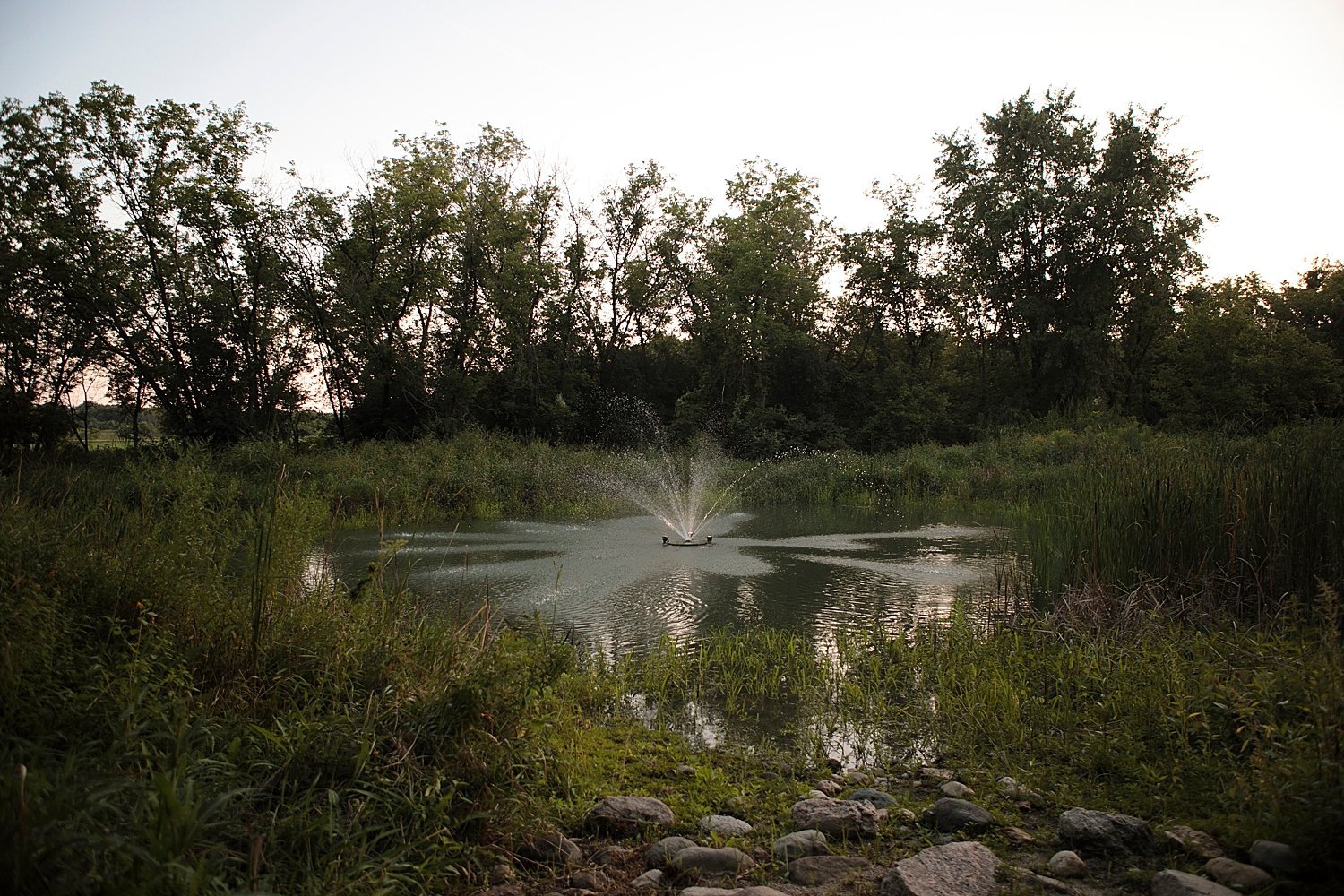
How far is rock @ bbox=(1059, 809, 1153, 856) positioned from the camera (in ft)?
10.1

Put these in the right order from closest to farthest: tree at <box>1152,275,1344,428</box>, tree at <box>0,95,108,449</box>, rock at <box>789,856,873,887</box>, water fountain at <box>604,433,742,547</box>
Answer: rock at <box>789,856,873,887</box> < water fountain at <box>604,433,742,547</box> < tree at <box>0,95,108,449</box> < tree at <box>1152,275,1344,428</box>

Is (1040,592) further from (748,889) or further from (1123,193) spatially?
(1123,193)

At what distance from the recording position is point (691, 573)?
1064 cm

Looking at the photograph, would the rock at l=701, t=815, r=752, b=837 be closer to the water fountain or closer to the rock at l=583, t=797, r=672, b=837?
the rock at l=583, t=797, r=672, b=837

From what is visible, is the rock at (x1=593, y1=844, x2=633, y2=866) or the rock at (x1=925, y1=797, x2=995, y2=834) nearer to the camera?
the rock at (x1=593, y1=844, x2=633, y2=866)

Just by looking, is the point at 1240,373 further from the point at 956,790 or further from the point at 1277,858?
the point at 1277,858

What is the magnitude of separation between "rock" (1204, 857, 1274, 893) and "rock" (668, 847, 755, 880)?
5.37ft

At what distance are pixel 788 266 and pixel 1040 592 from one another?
94.9 ft

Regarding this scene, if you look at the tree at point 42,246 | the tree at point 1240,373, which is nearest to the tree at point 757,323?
the tree at point 1240,373

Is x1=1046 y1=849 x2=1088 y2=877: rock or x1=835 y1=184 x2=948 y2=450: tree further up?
x1=835 y1=184 x2=948 y2=450: tree

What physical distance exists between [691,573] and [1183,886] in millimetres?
8138

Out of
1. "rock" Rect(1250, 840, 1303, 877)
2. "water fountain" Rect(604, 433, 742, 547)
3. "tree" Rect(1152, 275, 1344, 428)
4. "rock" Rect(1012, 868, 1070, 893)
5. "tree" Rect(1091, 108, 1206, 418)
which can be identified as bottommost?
"rock" Rect(1012, 868, 1070, 893)

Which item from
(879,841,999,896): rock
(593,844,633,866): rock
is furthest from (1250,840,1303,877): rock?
(593,844,633,866): rock

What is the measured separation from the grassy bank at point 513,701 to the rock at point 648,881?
0.51 m
